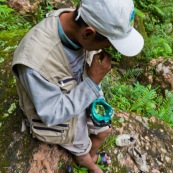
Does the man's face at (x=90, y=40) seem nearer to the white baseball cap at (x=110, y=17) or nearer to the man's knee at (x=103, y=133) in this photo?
the white baseball cap at (x=110, y=17)

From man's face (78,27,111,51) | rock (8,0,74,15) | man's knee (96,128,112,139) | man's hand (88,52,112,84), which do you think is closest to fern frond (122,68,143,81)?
rock (8,0,74,15)

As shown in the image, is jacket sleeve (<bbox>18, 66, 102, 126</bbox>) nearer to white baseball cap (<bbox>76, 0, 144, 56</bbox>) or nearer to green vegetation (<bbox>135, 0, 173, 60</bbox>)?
white baseball cap (<bbox>76, 0, 144, 56</bbox>)

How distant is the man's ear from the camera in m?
1.92

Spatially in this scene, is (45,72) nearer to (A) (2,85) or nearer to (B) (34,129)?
(B) (34,129)

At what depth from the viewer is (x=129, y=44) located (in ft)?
6.68

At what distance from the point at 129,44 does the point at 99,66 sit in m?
0.30

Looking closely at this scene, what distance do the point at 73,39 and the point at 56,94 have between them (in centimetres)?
46

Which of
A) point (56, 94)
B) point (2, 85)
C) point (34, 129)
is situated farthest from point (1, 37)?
point (56, 94)

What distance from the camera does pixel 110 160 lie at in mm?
3373

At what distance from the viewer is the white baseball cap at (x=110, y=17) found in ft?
6.04

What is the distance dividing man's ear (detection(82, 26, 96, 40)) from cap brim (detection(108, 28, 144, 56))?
14 cm

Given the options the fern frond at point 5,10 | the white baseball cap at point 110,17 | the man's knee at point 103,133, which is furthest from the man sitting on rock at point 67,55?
the fern frond at point 5,10

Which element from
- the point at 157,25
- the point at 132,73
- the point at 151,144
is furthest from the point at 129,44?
the point at 157,25

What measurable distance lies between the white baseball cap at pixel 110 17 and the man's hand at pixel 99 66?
7.0 inches
